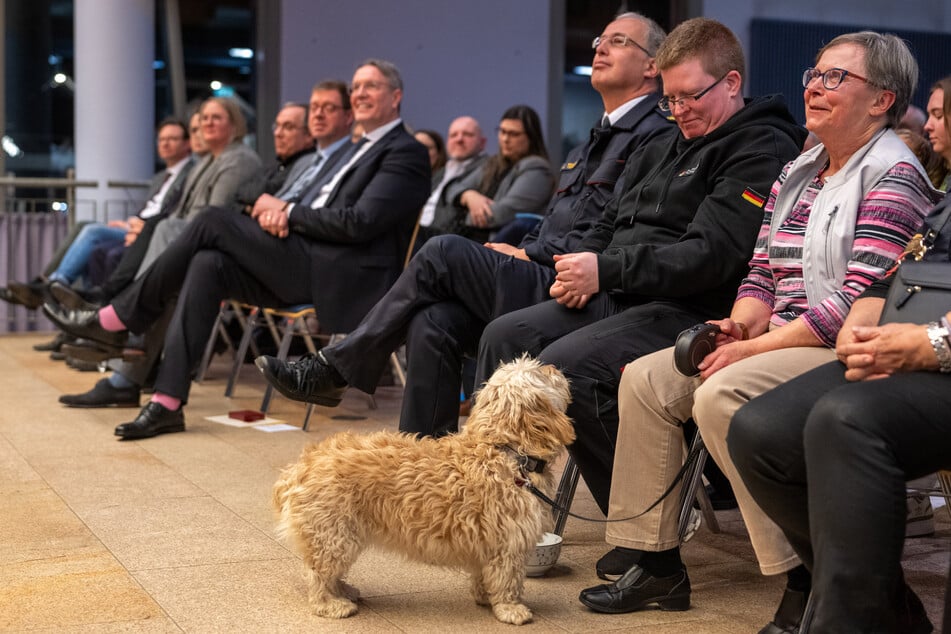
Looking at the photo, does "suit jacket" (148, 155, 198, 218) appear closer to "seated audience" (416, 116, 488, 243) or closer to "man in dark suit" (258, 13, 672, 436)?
"seated audience" (416, 116, 488, 243)

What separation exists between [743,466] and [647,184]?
1.09 meters

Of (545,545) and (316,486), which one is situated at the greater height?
(316,486)

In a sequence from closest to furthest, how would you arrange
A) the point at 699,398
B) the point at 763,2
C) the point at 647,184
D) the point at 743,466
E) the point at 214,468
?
1. the point at 743,466
2. the point at 699,398
3. the point at 647,184
4. the point at 214,468
5. the point at 763,2

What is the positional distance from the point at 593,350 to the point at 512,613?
0.66 m

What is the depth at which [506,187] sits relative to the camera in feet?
19.6

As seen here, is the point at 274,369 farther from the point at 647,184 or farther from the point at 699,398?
the point at 699,398

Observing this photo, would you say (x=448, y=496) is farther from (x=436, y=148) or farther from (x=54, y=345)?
(x=54, y=345)

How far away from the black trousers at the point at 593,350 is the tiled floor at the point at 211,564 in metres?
0.29

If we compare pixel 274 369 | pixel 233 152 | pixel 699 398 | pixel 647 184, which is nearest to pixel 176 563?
pixel 274 369

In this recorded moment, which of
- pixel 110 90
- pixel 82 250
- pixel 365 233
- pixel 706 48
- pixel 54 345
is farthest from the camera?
pixel 110 90

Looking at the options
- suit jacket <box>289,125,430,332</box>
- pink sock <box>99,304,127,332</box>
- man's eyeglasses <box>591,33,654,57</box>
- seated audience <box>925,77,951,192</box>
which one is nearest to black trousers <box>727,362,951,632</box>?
seated audience <box>925,77,951,192</box>

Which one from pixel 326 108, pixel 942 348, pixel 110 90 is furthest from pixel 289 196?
pixel 110 90

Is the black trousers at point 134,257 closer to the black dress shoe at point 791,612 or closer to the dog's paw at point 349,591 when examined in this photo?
the dog's paw at point 349,591

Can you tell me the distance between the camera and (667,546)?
2309 mm
